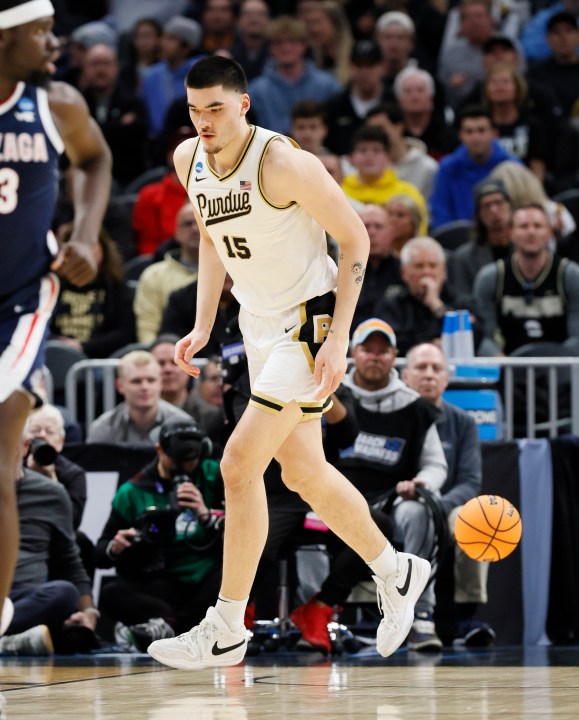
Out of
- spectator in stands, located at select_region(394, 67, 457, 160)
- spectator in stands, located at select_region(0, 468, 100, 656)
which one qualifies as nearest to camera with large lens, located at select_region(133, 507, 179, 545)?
spectator in stands, located at select_region(0, 468, 100, 656)

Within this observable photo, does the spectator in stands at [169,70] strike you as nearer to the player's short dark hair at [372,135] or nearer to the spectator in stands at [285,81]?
the spectator in stands at [285,81]

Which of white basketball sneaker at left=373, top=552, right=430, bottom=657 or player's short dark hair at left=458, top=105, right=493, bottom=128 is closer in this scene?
white basketball sneaker at left=373, top=552, right=430, bottom=657

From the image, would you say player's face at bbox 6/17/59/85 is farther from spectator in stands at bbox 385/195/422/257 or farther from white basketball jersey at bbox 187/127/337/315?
spectator in stands at bbox 385/195/422/257

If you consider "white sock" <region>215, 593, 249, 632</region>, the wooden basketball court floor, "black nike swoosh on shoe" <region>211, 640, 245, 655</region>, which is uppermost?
"white sock" <region>215, 593, 249, 632</region>

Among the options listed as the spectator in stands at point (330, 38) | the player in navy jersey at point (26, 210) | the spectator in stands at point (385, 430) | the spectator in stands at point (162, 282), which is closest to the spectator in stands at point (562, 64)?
the spectator in stands at point (330, 38)

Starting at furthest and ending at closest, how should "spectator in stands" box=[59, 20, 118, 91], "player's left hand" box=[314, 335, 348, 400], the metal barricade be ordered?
1. "spectator in stands" box=[59, 20, 118, 91]
2. the metal barricade
3. "player's left hand" box=[314, 335, 348, 400]

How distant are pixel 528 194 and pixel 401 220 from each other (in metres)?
1.29

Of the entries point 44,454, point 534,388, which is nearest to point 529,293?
point 534,388

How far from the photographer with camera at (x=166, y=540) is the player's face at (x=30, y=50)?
396 centimetres

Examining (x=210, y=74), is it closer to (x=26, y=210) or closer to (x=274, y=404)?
(x=26, y=210)

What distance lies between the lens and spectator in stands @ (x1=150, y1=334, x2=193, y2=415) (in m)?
10.6

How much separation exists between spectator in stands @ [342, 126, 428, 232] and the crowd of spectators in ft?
0.06

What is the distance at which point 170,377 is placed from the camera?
419 inches

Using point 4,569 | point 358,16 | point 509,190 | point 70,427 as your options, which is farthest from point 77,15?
point 4,569
